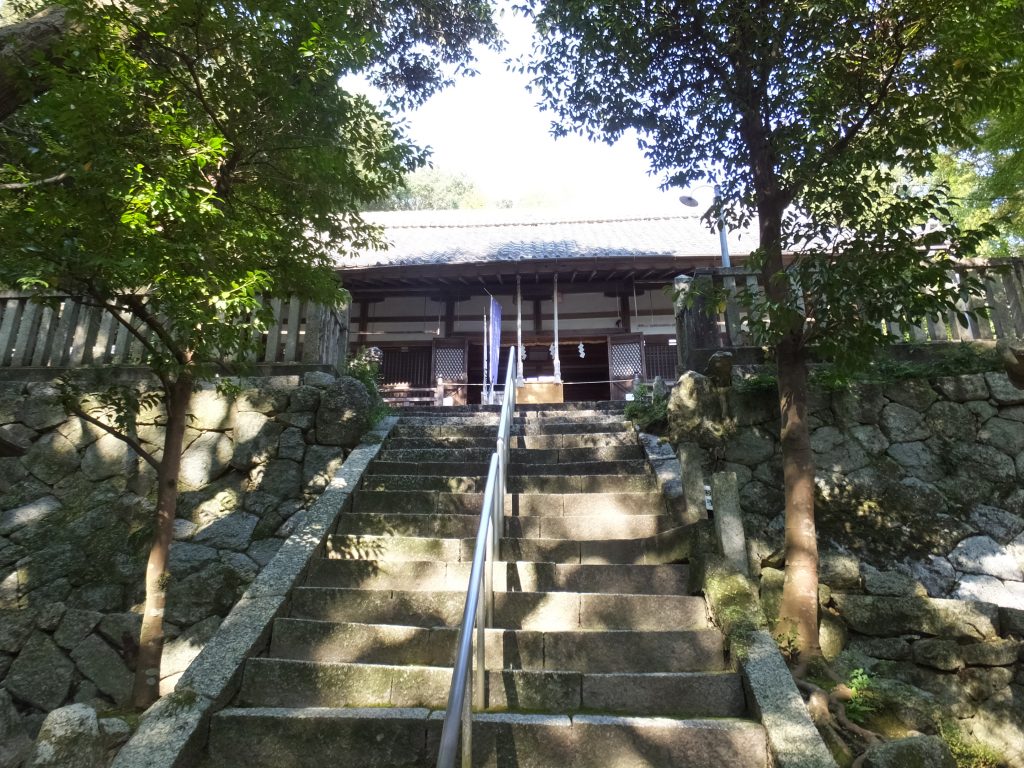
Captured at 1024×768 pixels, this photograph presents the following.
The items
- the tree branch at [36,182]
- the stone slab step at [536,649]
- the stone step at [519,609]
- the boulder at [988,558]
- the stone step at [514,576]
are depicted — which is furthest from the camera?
the boulder at [988,558]

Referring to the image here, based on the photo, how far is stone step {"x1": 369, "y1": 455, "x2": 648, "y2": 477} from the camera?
19.5ft

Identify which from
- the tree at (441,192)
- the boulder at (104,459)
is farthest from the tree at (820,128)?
the tree at (441,192)

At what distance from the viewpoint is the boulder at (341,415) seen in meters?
6.39

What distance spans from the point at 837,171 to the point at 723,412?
254cm

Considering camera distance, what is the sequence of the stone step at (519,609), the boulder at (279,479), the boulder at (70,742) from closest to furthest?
1. the boulder at (70,742)
2. the stone step at (519,609)
3. the boulder at (279,479)

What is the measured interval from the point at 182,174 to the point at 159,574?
8.39ft

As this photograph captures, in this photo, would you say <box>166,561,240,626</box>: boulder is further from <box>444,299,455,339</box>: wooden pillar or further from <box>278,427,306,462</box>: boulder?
<box>444,299,455,339</box>: wooden pillar

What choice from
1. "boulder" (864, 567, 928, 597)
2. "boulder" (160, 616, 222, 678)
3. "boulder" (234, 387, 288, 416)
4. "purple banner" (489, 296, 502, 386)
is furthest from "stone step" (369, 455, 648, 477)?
"purple banner" (489, 296, 502, 386)

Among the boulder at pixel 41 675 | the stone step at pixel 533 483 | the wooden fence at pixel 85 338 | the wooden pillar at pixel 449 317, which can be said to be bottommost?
the boulder at pixel 41 675

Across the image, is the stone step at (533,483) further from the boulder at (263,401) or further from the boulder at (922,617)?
the boulder at (922,617)

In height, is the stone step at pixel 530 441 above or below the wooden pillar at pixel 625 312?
below

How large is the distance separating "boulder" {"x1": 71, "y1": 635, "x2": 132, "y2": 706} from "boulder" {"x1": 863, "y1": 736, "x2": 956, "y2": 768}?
5.30 m

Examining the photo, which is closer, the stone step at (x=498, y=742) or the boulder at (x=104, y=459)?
the stone step at (x=498, y=742)

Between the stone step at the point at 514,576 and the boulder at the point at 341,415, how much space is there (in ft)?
6.20
